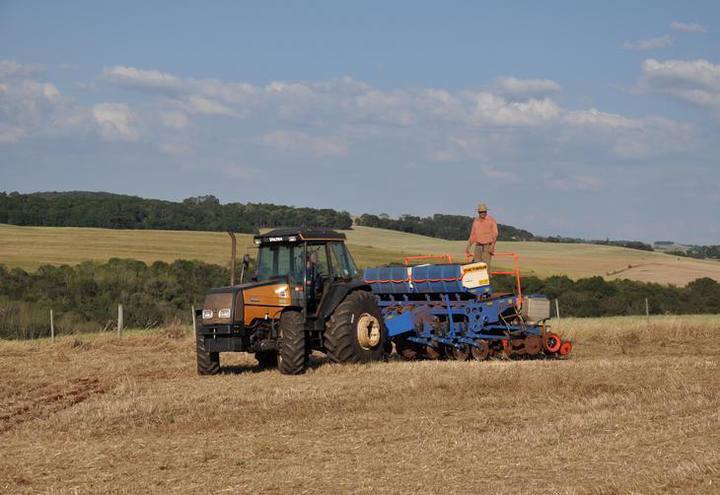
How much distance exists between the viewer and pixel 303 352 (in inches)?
620

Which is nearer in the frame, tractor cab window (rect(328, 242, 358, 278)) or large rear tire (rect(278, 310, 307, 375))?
large rear tire (rect(278, 310, 307, 375))

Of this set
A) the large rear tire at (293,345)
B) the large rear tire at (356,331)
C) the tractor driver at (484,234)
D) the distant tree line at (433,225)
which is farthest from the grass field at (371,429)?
the distant tree line at (433,225)

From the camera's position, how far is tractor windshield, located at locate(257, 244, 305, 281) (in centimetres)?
1638

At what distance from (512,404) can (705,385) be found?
8.76ft

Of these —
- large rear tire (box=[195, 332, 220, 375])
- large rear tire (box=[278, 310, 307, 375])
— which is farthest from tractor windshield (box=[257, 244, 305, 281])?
large rear tire (box=[195, 332, 220, 375])

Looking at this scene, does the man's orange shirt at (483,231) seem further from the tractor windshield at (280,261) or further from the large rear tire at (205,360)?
the large rear tire at (205,360)

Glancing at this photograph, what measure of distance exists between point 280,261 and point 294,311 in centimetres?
96

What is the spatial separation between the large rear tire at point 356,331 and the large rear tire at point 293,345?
2.00 feet

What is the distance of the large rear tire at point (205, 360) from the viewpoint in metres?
16.3

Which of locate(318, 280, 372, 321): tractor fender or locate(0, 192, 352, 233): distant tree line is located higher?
locate(0, 192, 352, 233): distant tree line

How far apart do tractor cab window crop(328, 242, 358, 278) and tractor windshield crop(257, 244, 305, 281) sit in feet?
2.20

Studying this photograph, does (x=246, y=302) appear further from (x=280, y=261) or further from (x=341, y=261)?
(x=341, y=261)

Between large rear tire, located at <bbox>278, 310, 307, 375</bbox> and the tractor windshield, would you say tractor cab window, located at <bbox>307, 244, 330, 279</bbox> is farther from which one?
large rear tire, located at <bbox>278, 310, 307, 375</bbox>

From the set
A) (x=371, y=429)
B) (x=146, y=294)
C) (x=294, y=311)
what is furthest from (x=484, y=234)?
(x=146, y=294)
